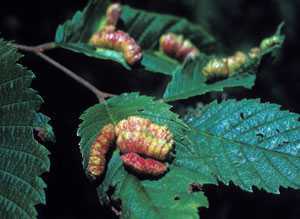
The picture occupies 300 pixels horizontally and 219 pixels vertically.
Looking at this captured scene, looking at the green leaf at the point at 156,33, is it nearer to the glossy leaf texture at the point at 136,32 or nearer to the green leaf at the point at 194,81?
the glossy leaf texture at the point at 136,32

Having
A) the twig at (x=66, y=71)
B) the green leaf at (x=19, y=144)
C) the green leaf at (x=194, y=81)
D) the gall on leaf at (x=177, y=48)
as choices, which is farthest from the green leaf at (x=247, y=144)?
the gall on leaf at (x=177, y=48)

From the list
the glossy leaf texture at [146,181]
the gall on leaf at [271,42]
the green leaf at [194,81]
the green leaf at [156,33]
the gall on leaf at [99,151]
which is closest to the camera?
the glossy leaf texture at [146,181]

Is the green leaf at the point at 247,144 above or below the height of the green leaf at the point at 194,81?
below

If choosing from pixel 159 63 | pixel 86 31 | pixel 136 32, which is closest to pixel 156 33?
pixel 136 32

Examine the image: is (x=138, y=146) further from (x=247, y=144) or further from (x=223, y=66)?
(x=223, y=66)

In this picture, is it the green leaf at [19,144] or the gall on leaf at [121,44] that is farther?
the gall on leaf at [121,44]

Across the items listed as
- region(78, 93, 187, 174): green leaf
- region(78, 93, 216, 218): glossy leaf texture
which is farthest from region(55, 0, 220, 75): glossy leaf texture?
region(78, 93, 216, 218): glossy leaf texture

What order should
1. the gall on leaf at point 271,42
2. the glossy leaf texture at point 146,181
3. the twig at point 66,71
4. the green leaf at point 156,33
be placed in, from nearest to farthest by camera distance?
the glossy leaf texture at point 146,181, the twig at point 66,71, the gall on leaf at point 271,42, the green leaf at point 156,33
